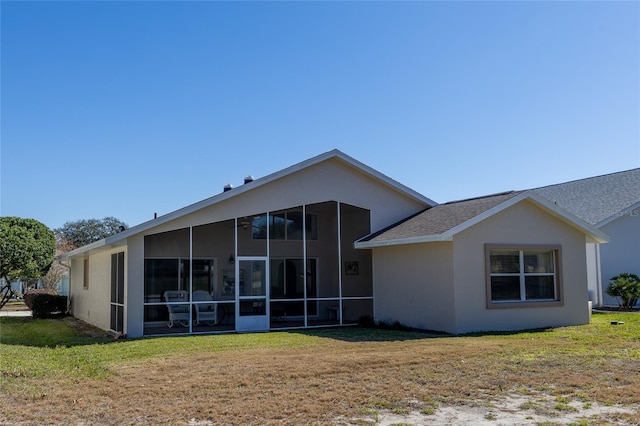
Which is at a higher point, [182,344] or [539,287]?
[539,287]

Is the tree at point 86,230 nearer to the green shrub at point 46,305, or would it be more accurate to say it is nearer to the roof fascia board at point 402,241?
the green shrub at point 46,305

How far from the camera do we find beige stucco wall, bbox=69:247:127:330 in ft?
56.9

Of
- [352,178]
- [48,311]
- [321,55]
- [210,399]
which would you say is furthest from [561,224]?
[48,311]

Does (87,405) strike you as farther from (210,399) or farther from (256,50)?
(256,50)

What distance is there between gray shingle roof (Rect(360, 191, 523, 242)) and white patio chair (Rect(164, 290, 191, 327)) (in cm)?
614

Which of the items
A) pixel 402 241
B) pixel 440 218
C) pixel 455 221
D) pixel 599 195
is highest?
pixel 599 195

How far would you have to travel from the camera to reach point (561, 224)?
1602 cm

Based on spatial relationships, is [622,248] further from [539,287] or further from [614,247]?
[539,287]

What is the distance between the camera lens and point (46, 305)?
23.4m

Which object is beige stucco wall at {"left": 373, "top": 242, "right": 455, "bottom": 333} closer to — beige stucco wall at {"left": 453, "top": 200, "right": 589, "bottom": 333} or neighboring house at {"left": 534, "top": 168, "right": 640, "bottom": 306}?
beige stucco wall at {"left": 453, "top": 200, "right": 589, "bottom": 333}

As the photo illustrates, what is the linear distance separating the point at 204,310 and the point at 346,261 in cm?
499

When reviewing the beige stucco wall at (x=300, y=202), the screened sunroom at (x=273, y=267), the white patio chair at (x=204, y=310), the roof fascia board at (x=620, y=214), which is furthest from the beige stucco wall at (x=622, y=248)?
the white patio chair at (x=204, y=310)

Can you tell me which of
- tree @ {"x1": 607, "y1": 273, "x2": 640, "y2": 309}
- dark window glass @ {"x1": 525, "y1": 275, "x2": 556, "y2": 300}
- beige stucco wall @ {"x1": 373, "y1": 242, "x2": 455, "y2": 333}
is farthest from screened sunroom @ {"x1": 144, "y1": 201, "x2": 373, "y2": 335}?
tree @ {"x1": 607, "y1": 273, "x2": 640, "y2": 309}

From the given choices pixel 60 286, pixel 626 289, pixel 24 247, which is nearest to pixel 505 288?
pixel 626 289
